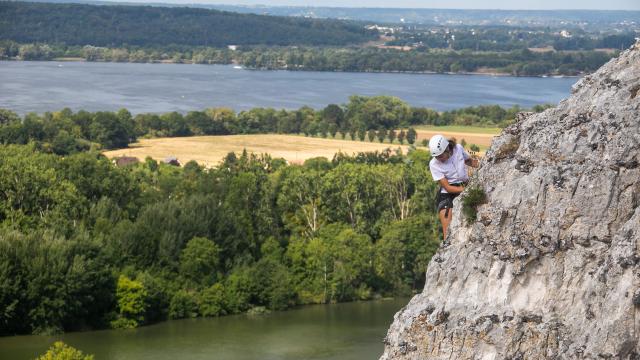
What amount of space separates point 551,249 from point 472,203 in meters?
0.83

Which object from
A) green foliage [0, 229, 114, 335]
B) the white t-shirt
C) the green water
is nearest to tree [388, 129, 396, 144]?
the green water

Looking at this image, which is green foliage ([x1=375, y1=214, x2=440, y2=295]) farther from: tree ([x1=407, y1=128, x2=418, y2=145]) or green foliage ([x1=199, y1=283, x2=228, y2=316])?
tree ([x1=407, y1=128, x2=418, y2=145])

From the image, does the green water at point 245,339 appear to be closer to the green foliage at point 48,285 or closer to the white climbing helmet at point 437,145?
the green foliage at point 48,285

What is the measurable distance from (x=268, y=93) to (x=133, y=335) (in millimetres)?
90662

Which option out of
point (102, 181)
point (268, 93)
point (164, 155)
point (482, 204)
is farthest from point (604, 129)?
point (268, 93)

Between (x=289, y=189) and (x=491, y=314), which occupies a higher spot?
(x=491, y=314)

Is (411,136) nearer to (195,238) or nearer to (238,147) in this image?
(238,147)

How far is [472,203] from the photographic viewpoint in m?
9.46

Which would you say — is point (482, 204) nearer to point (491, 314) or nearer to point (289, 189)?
point (491, 314)

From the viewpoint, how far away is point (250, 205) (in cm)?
5081

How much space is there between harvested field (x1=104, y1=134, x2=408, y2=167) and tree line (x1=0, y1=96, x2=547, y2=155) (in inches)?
69.5

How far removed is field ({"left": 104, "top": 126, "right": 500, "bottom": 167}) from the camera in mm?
71188

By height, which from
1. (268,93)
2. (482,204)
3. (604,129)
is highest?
(604,129)

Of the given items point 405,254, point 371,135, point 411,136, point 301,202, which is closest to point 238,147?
point 371,135
